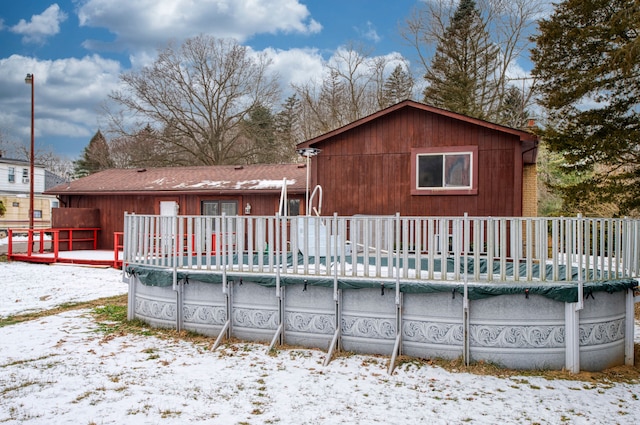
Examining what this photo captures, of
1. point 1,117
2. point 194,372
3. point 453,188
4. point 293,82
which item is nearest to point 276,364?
point 194,372

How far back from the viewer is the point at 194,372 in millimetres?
5258

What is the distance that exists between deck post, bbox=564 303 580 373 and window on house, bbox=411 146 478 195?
593 centimetres

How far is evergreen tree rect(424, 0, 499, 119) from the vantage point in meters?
23.4

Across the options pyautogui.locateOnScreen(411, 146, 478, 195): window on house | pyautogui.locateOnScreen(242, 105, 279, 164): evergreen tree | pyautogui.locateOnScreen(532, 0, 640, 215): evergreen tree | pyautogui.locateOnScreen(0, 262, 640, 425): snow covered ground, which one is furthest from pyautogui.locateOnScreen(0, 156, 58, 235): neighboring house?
pyautogui.locateOnScreen(532, 0, 640, 215): evergreen tree

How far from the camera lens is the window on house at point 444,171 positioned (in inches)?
434

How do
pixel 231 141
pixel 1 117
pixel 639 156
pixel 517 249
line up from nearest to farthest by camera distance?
pixel 517 249 → pixel 639 156 → pixel 231 141 → pixel 1 117

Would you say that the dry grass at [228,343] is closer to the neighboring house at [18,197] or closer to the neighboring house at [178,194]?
the neighboring house at [178,194]

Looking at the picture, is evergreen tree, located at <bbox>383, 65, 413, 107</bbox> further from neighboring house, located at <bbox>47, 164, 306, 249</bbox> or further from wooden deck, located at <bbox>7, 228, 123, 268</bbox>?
wooden deck, located at <bbox>7, 228, 123, 268</bbox>

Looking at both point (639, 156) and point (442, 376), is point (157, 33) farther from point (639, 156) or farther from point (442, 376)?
point (442, 376)

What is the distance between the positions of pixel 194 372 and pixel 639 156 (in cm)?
1060

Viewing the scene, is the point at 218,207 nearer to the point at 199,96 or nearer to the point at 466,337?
the point at 199,96

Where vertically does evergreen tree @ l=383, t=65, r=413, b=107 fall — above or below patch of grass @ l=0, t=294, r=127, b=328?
above

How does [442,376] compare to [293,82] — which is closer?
[442,376]

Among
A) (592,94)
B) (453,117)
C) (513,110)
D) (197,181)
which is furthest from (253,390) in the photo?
(513,110)
